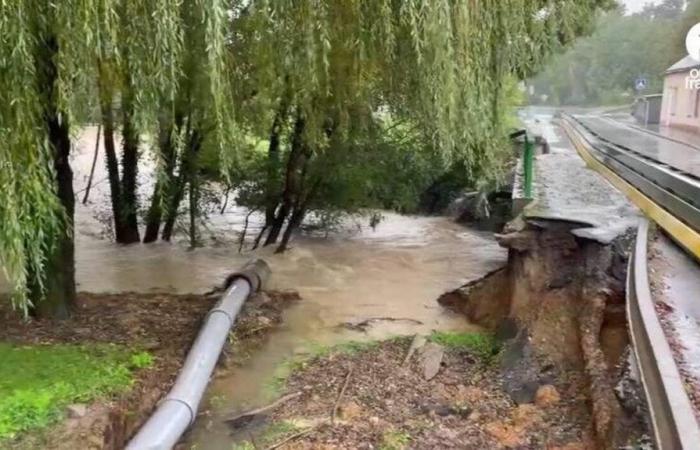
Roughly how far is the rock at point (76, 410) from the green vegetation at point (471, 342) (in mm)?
3269

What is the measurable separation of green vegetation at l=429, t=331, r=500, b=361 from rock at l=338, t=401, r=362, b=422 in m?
1.54

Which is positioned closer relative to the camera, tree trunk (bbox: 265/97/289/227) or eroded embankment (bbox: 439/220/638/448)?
eroded embankment (bbox: 439/220/638/448)

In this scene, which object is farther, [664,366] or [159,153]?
[159,153]

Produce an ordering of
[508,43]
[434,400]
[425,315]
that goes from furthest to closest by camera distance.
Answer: [425,315] → [508,43] → [434,400]

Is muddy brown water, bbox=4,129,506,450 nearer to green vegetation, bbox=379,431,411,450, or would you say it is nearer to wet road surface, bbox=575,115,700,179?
green vegetation, bbox=379,431,411,450

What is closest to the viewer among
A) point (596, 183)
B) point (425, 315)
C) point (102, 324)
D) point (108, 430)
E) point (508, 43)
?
point (108, 430)

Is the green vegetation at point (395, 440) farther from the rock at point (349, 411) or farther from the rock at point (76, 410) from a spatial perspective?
the rock at point (76, 410)

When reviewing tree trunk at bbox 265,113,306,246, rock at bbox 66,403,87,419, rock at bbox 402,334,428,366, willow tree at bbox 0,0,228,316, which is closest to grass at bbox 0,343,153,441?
rock at bbox 66,403,87,419

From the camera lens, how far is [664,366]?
3.29 metres

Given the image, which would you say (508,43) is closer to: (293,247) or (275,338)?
(275,338)

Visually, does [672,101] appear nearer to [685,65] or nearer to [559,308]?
[685,65]

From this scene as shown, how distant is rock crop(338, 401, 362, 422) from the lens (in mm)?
4641

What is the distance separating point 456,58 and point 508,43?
0.98m

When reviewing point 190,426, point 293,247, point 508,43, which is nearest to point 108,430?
point 190,426
